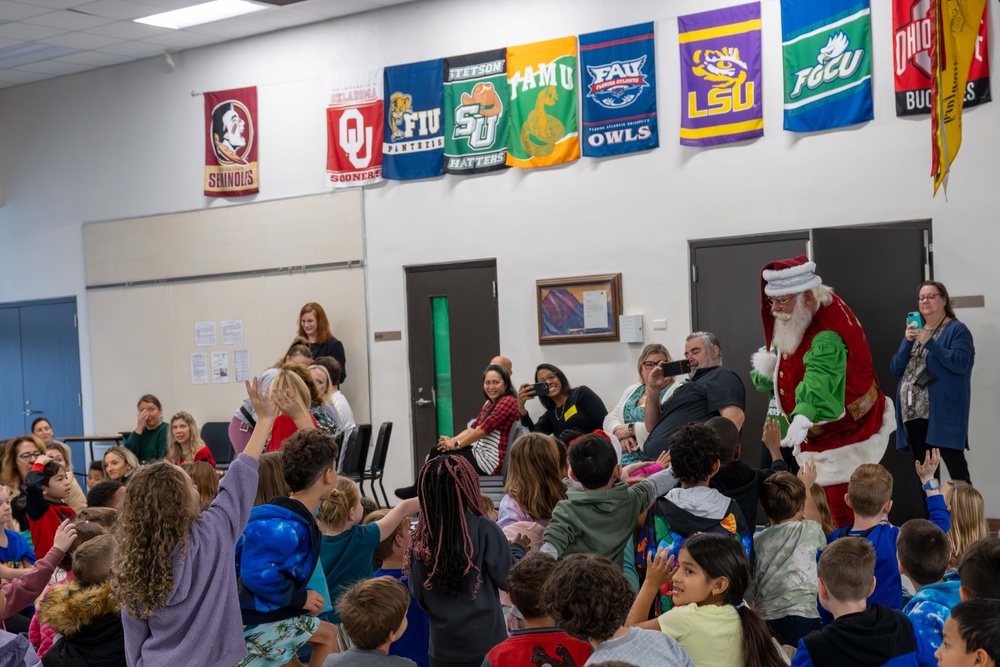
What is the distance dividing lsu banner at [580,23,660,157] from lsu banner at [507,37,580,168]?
0.46ft

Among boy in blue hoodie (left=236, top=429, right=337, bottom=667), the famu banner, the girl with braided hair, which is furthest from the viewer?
the famu banner

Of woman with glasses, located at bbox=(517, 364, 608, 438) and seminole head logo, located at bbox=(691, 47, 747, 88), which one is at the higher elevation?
seminole head logo, located at bbox=(691, 47, 747, 88)

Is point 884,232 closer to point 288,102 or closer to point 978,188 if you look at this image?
point 978,188

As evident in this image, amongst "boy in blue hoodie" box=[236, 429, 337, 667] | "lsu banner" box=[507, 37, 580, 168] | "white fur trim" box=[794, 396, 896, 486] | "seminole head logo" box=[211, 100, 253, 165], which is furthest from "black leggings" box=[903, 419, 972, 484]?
"seminole head logo" box=[211, 100, 253, 165]

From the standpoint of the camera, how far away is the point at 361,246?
32.3 ft

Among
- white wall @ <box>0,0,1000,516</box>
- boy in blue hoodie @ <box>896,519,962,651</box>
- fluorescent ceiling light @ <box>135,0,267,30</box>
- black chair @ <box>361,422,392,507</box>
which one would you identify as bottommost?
black chair @ <box>361,422,392,507</box>

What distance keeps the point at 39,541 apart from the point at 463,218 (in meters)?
5.06

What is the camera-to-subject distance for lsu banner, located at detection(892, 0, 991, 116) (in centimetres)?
693

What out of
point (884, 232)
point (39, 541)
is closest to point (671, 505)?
point (39, 541)

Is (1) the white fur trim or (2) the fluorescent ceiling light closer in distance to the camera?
(1) the white fur trim

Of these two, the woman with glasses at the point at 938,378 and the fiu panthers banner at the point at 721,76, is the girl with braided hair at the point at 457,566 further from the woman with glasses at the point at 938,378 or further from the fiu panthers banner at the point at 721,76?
the fiu panthers banner at the point at 721,76

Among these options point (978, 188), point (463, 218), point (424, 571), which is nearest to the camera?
point (424, 571)

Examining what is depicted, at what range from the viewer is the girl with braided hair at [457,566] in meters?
3.28

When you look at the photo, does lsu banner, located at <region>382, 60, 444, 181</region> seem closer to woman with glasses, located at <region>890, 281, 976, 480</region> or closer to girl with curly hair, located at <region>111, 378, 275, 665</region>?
woman with glasses, located at <region>890, 281, 976, 480</region>
